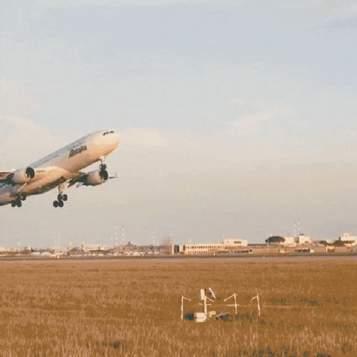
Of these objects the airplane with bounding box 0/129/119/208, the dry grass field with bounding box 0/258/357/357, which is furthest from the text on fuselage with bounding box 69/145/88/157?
the dry grass field with bounding box 0/258/357/357

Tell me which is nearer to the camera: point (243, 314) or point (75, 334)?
point (75, 334)

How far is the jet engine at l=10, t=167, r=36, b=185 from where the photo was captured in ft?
253

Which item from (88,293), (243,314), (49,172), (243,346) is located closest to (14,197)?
(49,172)

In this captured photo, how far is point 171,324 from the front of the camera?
3084 centimetres

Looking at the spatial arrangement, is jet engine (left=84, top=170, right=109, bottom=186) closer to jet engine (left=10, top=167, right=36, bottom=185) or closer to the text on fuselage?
the text on fuselage

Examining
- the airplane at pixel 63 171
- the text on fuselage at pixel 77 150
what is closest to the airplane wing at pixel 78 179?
the airplane at pixel 63 171

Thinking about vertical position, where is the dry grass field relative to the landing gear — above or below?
below

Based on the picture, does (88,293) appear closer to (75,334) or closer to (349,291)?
(349,291)

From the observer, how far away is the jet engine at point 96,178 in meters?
78.9

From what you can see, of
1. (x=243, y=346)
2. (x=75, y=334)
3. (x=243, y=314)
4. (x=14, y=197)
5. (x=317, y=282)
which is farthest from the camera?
(x=14, y=197)

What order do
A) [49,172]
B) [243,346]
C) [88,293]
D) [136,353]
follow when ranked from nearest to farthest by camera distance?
[136,353] < [243,346] < [88,293] < [49,172]

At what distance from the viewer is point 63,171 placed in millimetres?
76562

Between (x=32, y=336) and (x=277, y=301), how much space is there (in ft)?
63.5

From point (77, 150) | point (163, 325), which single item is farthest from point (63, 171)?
point (163, 325)
